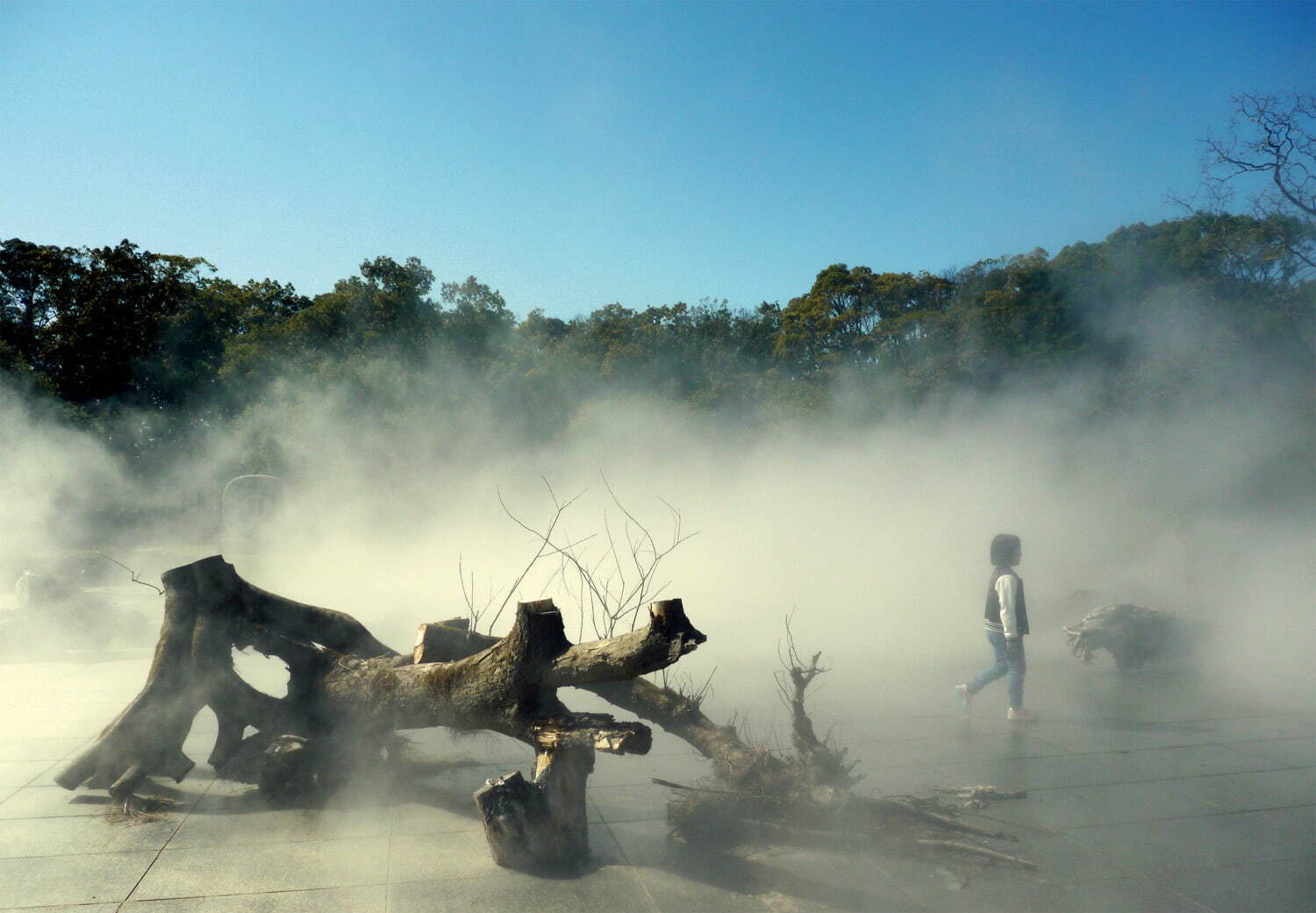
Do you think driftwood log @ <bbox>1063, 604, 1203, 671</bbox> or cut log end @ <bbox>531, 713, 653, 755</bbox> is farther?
driftwood log @ <bbox>1063, 604, 1203, 671</bbox>

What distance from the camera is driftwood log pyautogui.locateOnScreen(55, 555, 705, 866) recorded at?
4078 millimetres

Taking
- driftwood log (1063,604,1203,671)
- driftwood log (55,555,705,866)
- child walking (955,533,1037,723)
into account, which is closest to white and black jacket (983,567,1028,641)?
child walking (955,533,1037,723)

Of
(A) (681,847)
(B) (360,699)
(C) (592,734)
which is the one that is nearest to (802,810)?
(A) (681,847)

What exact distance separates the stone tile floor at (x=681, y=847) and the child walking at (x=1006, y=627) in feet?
0.99

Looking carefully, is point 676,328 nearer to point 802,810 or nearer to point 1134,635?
point 1134,635

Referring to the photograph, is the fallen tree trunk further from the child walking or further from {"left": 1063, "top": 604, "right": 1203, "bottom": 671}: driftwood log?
{"left": 1063, "top": 604, "right": 1203, "bottom": 671}: driftwood log

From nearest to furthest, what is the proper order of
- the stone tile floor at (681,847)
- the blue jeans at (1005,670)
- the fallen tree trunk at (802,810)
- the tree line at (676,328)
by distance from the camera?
the stone tile floor at (681,847), the fallen tree trunk at (802,810), the blue jeans at (1005,670), the tree line at (676,328)

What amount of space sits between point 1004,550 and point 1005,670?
36.0 inches

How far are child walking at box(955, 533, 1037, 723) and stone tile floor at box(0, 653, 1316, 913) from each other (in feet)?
0.99

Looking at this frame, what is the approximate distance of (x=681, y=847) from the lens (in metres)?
4.40

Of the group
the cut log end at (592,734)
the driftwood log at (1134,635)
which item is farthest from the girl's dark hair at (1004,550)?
the cut log end at (592,734)

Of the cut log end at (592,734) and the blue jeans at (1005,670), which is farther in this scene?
the blue jeans at (1005,670)

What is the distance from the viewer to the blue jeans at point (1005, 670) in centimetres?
686

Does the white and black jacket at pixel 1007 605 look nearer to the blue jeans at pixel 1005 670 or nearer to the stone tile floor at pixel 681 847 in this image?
the blue jeans at pixel 1005 670
